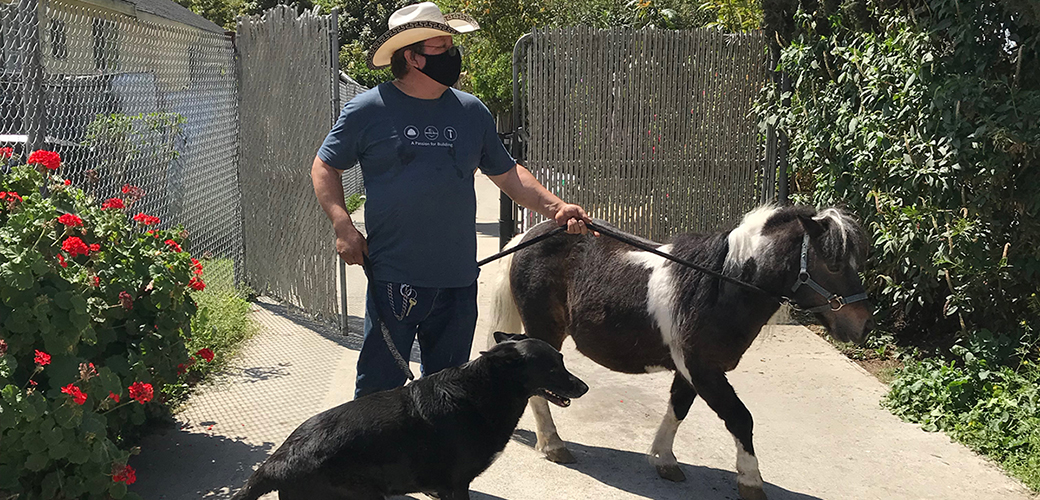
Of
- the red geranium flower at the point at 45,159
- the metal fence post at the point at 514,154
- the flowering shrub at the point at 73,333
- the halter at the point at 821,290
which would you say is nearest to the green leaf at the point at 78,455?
the flowering shrub at the point at 73,333

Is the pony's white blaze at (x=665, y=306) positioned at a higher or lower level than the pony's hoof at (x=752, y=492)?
higher

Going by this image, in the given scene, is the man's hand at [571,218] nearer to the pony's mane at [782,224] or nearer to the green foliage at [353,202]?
the pony's mane at [782,224]

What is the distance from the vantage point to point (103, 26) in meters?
5.02

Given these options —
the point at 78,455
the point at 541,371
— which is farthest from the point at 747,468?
the point at 78,455

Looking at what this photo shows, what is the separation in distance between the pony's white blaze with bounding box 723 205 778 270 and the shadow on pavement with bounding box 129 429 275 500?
2.57 m

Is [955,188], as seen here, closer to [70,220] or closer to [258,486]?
[258,486]

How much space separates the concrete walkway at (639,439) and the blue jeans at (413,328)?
78cm

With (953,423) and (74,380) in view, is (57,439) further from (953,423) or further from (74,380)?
(953,423)

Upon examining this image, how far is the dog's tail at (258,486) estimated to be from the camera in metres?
2.92

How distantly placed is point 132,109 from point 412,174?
11.7 ft

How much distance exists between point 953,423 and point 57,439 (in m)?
4.60

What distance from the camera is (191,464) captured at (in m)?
4.02

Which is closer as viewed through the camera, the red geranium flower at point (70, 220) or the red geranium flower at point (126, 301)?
the red geranium flower at point (70, 220)

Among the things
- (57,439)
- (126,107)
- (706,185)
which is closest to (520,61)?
(706,185)
